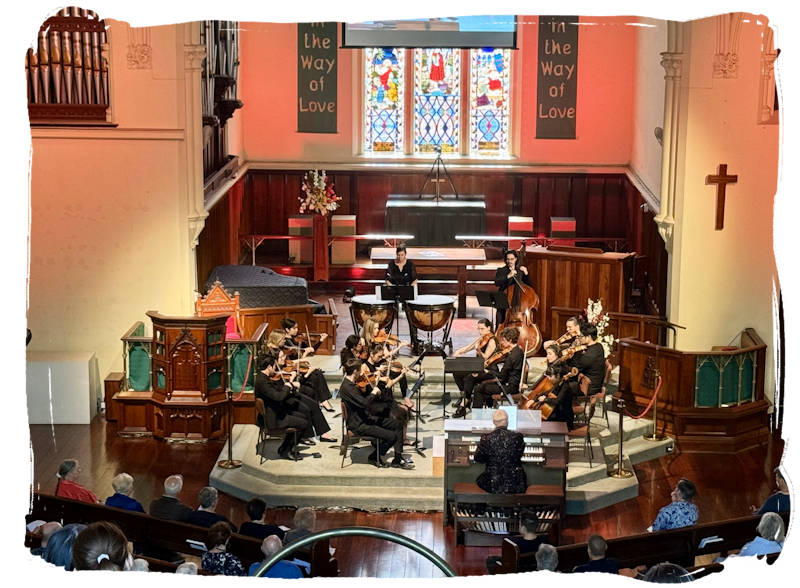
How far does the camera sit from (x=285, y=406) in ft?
35.0

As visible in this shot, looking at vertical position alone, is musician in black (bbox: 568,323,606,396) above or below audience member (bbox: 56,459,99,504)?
above

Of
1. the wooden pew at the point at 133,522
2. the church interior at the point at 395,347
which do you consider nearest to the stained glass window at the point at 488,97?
the church interior at the point at 395,347

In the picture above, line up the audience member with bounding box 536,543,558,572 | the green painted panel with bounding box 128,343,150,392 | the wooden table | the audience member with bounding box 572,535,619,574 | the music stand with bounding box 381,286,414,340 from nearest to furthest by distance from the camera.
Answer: the audience member with bounding box 536,543,558,572 → the audience member with bounding box 572,535,619,574 → the green painted panel with bounding box 128,343,150,392 → the music stand with bounding box 381,286,414,340 → the wooden table

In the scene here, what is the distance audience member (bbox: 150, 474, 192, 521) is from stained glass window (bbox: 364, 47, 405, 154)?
10.8 meters

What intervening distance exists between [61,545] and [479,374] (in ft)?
17.9

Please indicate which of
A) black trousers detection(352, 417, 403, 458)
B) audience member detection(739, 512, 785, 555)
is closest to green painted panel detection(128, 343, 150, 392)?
black trousers detection(352, 417, 403, 458)

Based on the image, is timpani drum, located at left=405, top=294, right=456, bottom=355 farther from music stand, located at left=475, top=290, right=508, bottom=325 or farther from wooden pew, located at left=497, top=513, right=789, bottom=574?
wooden pew, located at left=497, top=513, right=789, bottom=574

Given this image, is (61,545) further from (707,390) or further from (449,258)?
(449,258)

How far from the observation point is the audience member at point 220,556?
23.2 feet

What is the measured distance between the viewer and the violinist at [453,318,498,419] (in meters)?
11.2

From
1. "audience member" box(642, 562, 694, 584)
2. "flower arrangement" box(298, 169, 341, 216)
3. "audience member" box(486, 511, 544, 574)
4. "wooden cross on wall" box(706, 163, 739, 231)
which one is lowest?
"audience member" box(486, 511, 544, 574)

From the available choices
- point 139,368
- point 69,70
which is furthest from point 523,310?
point 69,70

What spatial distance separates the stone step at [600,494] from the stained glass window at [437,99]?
9.21 m

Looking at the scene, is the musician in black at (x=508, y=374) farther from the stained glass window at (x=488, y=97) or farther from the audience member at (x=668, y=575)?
the stained glass window at (x=488, y=97)
